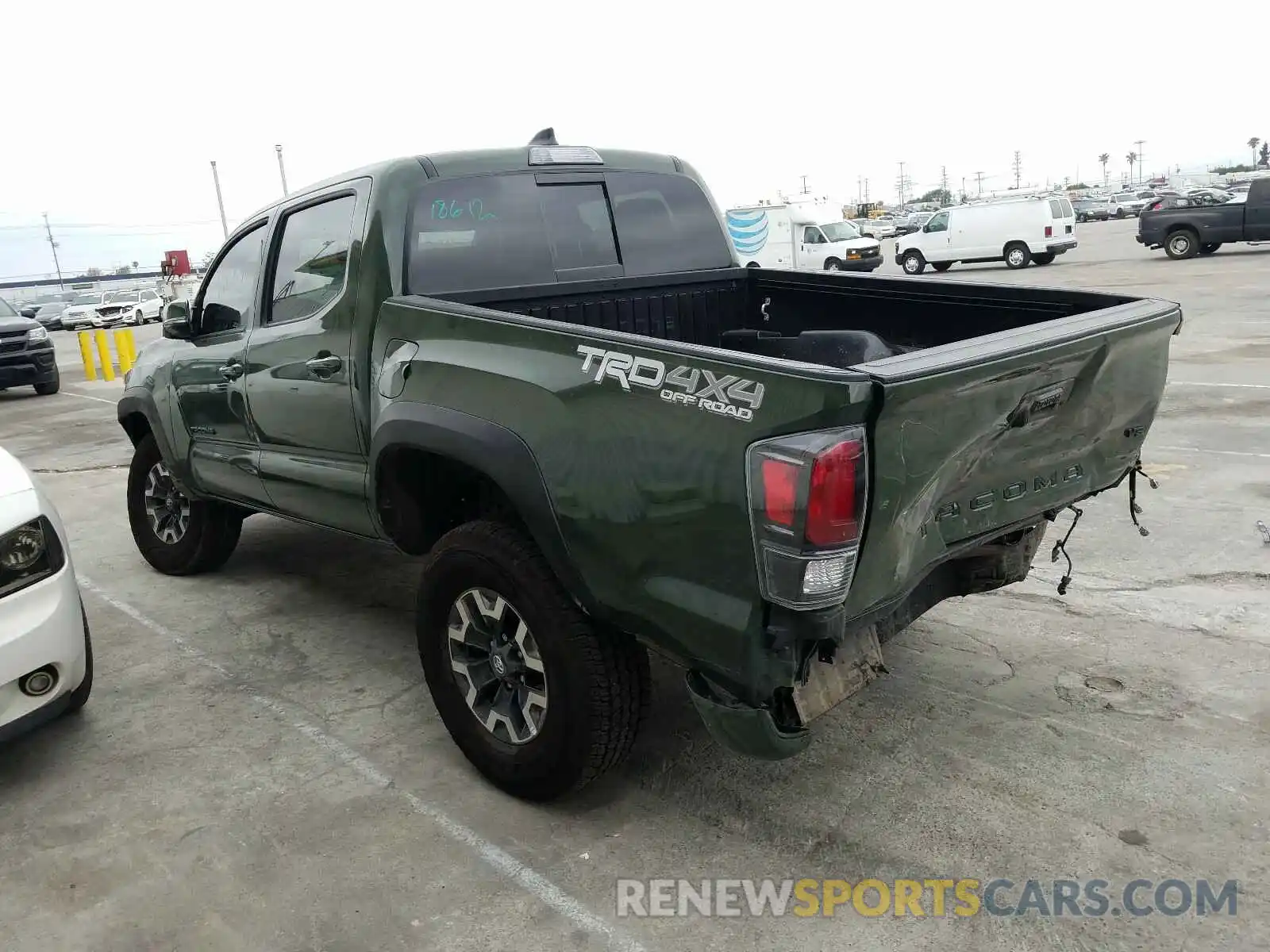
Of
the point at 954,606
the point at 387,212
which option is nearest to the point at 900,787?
the point at 954,606

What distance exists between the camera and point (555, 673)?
2.95 meters

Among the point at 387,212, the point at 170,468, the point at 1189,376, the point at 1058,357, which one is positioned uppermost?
the point at 387,212

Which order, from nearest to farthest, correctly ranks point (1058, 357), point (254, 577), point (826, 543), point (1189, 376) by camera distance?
point (826, 543)
point (1058, 357)
point (254, 577)
point (1189, 376)

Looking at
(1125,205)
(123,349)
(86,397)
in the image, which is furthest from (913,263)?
(1125,205)

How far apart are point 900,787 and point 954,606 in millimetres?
1642

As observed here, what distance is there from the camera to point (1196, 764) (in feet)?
10.7

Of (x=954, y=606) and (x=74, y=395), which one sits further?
(x=74, y=395)

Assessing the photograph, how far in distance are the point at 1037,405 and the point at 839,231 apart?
1100 inches

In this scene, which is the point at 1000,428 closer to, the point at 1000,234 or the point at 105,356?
the point at 105,356

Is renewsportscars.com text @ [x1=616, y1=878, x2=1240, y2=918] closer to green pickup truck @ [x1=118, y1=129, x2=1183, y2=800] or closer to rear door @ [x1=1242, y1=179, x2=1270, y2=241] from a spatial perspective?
green pickup truck @ [x1=118, y1=129, x2=1183, y2=800]

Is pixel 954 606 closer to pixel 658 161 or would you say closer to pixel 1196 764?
pixel 1196 764

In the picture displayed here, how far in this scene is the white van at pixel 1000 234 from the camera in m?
25.4

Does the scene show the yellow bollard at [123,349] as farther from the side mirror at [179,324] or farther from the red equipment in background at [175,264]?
the red equipment in background at [175,264]

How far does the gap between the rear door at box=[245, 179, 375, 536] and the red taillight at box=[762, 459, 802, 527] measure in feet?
6.45
